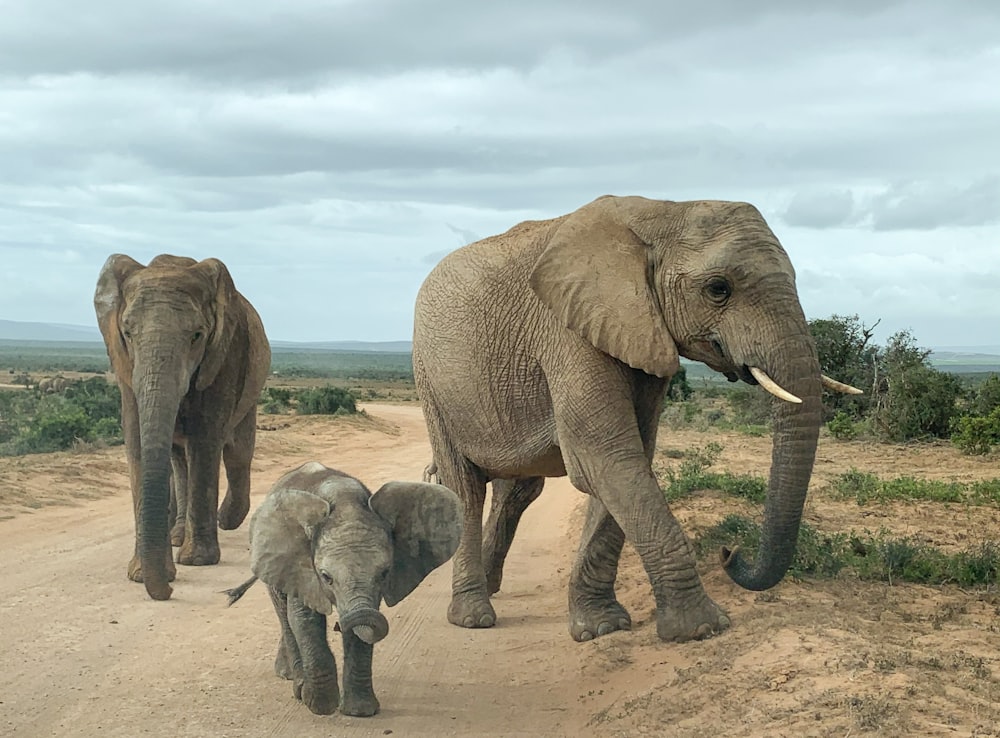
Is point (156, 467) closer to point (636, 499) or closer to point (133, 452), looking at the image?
point (133, 452)

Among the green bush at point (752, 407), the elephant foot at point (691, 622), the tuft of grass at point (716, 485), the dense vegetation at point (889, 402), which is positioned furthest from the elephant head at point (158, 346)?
the green bush at point (752, 407)

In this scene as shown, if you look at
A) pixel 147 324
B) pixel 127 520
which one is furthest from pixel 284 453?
pixel 147 324

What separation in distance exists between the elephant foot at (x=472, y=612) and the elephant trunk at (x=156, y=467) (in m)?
2.26

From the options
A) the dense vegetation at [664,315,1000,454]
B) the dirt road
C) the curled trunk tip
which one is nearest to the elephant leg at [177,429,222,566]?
the dirt road

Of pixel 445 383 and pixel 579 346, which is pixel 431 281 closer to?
pixel 445 383

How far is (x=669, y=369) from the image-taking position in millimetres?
7012

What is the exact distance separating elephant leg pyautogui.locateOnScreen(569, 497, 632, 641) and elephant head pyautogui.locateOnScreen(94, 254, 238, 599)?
10.4 ft

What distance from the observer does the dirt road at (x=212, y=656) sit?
623 centimetres

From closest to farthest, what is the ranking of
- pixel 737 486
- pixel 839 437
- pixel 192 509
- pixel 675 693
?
pixel 675 693
pixel 192 509
pixel 737 486
pixel 839 437

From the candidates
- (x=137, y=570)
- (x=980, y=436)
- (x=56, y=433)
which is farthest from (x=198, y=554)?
(x=980, y=436)

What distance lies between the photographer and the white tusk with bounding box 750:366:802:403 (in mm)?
6406

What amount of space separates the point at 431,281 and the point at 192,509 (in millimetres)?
3310

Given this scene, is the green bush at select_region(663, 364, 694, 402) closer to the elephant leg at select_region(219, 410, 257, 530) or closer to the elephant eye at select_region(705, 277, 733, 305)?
the elephant leg at select_region(219, 410, 257, 530)

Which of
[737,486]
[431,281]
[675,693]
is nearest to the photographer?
[675,693]
